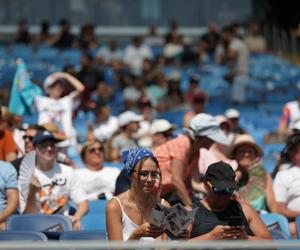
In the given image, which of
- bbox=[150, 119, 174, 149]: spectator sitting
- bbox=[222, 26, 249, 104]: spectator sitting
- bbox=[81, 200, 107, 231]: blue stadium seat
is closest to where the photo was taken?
bbox=[81, 200, 107, 231]: blue stadium seat

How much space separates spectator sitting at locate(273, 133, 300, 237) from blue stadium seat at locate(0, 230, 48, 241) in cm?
243

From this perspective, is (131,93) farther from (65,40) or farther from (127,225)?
(127,225)

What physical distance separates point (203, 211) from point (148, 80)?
11.9m

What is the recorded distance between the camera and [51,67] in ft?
67.5

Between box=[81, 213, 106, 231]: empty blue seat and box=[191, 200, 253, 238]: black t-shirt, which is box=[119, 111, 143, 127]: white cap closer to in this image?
box=[81, 213, 106, 231]: empty blue seat

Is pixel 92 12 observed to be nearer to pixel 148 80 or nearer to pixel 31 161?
pixel 148 80

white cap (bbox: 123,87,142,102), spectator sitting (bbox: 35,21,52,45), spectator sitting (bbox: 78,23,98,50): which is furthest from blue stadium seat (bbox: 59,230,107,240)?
spectator sitting (bbox: 35,21,52,45)

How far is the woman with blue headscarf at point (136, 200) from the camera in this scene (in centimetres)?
668

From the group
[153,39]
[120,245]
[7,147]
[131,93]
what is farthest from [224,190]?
[153,39]

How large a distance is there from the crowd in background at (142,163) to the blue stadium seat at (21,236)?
62 centimetres

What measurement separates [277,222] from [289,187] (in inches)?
25.7

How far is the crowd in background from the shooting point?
6.78 meters

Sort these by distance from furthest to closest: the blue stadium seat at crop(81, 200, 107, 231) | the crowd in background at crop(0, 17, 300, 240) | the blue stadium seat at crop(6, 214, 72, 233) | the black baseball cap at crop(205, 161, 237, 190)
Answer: the blue stadium seat at crop(81, 200, 107, 231)
the blue stadium seat at crop(6, 214, 72, 233)
the crowd in background at crop(0, 17, 300, 240)
the black baseball cap at crop(205, 161, 237, 190)

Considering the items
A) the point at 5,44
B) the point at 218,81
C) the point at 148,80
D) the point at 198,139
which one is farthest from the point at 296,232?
the point at 5,44
